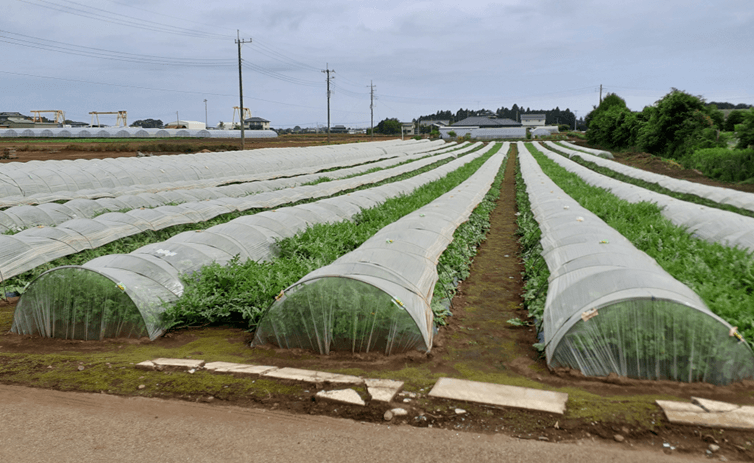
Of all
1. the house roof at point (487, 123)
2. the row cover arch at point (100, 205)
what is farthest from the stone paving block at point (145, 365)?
the house roof at point (487, 123)

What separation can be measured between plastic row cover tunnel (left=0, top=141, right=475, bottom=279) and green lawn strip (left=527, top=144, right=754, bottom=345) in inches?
373

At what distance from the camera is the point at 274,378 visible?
482 centimetres

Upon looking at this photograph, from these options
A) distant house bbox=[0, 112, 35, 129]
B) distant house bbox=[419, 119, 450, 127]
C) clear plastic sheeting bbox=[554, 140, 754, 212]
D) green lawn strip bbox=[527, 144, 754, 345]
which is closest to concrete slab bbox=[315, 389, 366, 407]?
green lawn strip bbox=[527, 144, 754, 345]

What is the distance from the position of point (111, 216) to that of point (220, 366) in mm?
7672

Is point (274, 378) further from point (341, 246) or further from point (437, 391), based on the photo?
point (341, 246)

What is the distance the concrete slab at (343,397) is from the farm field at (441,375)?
0.08m

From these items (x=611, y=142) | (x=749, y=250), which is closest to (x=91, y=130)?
(x=611, y=142)

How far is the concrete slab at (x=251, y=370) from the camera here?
4934 mm

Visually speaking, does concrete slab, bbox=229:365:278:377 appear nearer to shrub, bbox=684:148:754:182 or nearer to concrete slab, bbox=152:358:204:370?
concrete slab, bbox=152:358:204:370

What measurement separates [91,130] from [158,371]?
86349 mm

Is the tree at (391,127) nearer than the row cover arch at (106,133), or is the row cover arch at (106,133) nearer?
the row cover arch at (106,133)

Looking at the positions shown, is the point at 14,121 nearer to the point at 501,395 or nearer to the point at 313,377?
the point at 313,377

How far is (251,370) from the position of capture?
500 cm

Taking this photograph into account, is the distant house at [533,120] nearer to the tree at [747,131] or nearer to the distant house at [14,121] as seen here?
the tree at [747,131]
